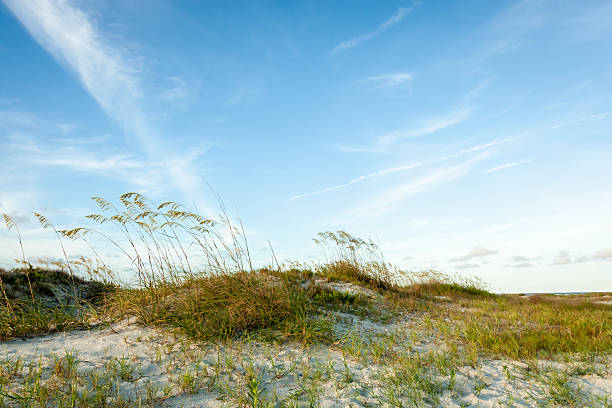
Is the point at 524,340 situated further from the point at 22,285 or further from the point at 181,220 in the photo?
the point at 22,285

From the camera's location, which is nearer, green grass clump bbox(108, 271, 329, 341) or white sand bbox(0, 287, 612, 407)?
white sand bbox(0, 287, 612, 407)

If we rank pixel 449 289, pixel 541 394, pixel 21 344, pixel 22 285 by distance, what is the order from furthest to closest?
1. pixel 449 289
2. pixel 22 285
3. pixel 21 344
4. pixel 541 394

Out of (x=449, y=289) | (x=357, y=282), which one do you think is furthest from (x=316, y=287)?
(x=449, y=289)

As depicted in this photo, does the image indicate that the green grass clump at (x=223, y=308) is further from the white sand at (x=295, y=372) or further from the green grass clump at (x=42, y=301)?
the green grass clump at (x=42, y=301)

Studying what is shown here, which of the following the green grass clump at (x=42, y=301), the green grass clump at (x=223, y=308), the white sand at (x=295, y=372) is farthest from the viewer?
the green grass clump at (x=42, y=301)

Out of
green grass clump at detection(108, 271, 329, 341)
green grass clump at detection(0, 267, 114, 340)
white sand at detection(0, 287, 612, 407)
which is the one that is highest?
green grass clump at detection(0, 267, 114, 340)

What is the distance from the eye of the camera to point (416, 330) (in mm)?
6527

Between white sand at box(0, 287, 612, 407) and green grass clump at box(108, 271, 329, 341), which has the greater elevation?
green grass clump at box(108, 271, 329, 341)

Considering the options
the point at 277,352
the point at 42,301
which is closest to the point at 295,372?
the point at 277,352

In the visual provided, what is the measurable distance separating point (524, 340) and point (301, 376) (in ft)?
11.3

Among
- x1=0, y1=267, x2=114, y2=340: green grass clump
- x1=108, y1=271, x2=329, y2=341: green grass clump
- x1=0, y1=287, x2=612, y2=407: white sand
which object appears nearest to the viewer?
x1=0, y1=287, x2=612, y2=407: white sand

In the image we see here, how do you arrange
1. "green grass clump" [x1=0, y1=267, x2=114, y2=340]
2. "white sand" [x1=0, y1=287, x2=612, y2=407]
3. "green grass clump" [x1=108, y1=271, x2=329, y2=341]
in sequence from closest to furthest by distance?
"white sand" [x1=0, y1=287, x2=612, y2=407] → "green grass clump" [x1=108, y1=271, x2=329, y2=341] → "green grass clump" [x1=0, y1=267, x2=114, y2=340]

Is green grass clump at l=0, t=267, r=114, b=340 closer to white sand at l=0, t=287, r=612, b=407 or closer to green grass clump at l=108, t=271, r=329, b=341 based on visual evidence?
white sand at l=0, t=287, r=612, b=407

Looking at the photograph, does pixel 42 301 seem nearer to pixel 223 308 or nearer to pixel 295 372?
pixel 223 308
